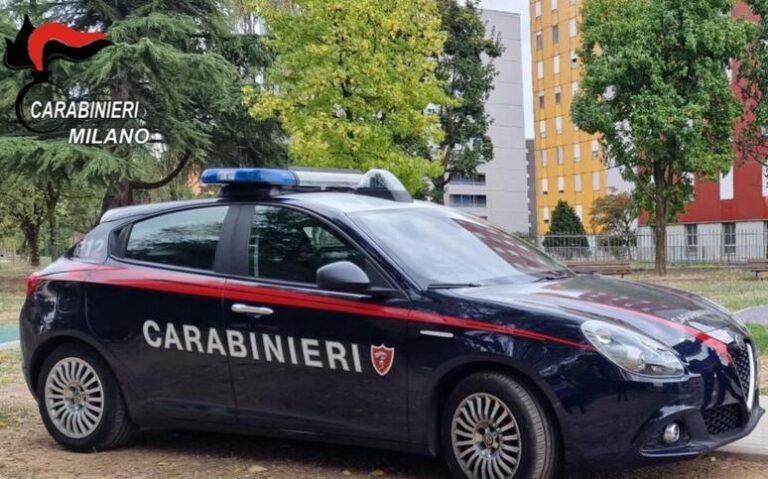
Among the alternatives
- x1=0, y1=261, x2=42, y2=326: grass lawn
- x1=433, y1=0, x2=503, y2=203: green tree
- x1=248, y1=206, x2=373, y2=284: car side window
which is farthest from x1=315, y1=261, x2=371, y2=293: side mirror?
x1=433, y1=0, x2=503, y2=203: green tree

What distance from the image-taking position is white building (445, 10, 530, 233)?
80312 millimetres

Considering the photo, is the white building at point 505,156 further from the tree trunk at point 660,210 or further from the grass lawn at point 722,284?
the grass lawn at point 722,284

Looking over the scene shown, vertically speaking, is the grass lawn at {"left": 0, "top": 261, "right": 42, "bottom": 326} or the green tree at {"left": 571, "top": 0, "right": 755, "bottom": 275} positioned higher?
the green tree at {"left": 571, "top": 0, "right": 755, "bottom": 275}

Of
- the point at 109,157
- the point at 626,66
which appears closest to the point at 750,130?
the point at 626,66

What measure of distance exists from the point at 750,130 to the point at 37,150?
81.1ft

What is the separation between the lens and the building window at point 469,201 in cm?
8044

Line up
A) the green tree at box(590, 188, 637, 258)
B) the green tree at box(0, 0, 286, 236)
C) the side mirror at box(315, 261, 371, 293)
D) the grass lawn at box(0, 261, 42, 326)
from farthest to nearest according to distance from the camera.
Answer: the green tree at box(590, 188, 637, 258), the green tree at box(0, 0, 286, 236), the grass lawn at box(0, 261, 42, 326), the side mirror at box(315, 261, 371, 293)

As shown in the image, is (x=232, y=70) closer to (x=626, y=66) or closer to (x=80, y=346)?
(x=626, y=66)

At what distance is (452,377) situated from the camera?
183 inches

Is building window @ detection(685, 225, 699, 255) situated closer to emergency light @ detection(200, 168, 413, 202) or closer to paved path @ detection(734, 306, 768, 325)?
paved path @ detection(734, 306, 768, 325)

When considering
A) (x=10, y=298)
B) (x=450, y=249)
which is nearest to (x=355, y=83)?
(x=10, y=298)

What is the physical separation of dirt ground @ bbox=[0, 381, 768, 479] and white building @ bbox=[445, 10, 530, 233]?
241 ft

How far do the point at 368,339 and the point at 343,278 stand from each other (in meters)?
0.37

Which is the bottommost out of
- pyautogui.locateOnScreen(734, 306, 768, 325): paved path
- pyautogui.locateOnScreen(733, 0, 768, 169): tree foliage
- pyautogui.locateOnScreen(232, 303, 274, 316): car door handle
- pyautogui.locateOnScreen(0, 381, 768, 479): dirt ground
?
pyautogui.locateOnScreen(0, 381, 768, 479): dirt ground
